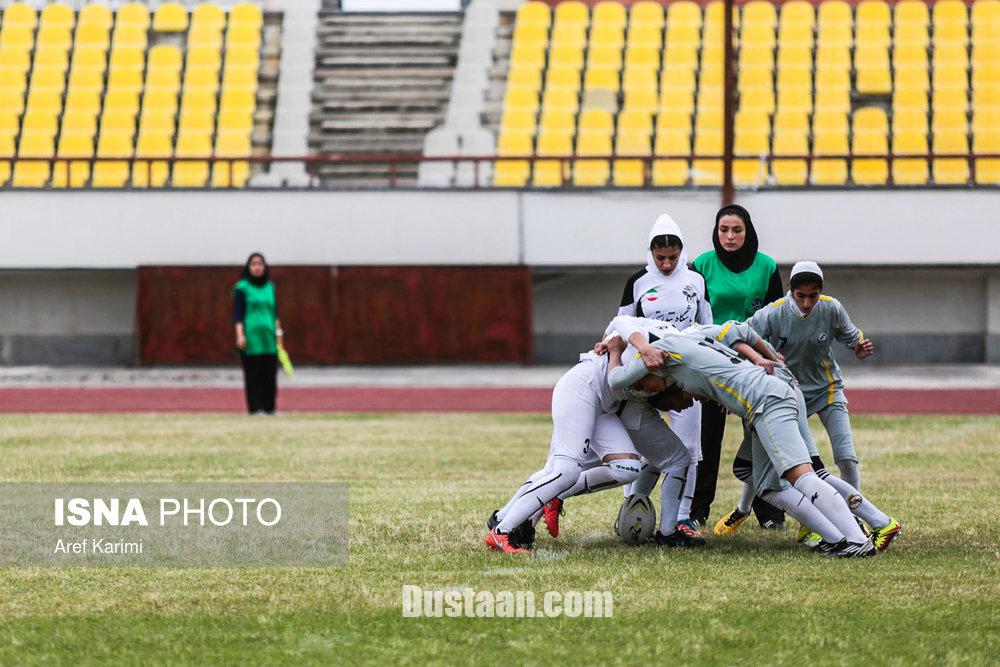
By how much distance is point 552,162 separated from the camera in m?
30.5

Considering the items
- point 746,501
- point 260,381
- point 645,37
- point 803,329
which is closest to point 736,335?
point 803,329

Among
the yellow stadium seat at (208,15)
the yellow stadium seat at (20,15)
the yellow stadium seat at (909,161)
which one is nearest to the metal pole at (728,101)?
the yellow stadium seat at (909,161)

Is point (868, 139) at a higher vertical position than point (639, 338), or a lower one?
higher

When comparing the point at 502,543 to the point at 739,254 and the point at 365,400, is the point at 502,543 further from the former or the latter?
the point at 365,400

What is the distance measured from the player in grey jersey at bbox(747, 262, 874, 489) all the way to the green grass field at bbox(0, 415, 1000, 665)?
77 centimetres

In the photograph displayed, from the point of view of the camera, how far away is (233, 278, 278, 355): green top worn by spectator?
1905cm

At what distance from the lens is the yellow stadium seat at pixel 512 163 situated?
30062 millimetres

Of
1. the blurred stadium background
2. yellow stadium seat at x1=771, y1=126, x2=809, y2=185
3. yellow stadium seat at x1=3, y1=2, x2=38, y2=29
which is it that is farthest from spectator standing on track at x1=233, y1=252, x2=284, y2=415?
yellow stadium seat at x1=3, y1=2, x2=38, y2=29

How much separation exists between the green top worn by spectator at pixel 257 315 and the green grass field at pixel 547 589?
7198mm

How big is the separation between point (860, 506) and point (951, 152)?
77.7ft

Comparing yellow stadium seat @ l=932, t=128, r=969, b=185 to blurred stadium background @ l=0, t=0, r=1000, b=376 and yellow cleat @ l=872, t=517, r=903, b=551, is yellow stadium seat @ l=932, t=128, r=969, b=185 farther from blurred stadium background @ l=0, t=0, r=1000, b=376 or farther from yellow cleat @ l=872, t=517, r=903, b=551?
yellow cleat @ l=872, t=517, r=903, b=551

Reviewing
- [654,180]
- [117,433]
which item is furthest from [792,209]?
[117,433]

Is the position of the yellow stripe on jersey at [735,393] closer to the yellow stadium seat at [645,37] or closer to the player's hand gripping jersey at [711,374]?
the player's hand gripping jersey at [711,374]

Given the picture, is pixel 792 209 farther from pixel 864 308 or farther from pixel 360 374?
pixel 360 374
